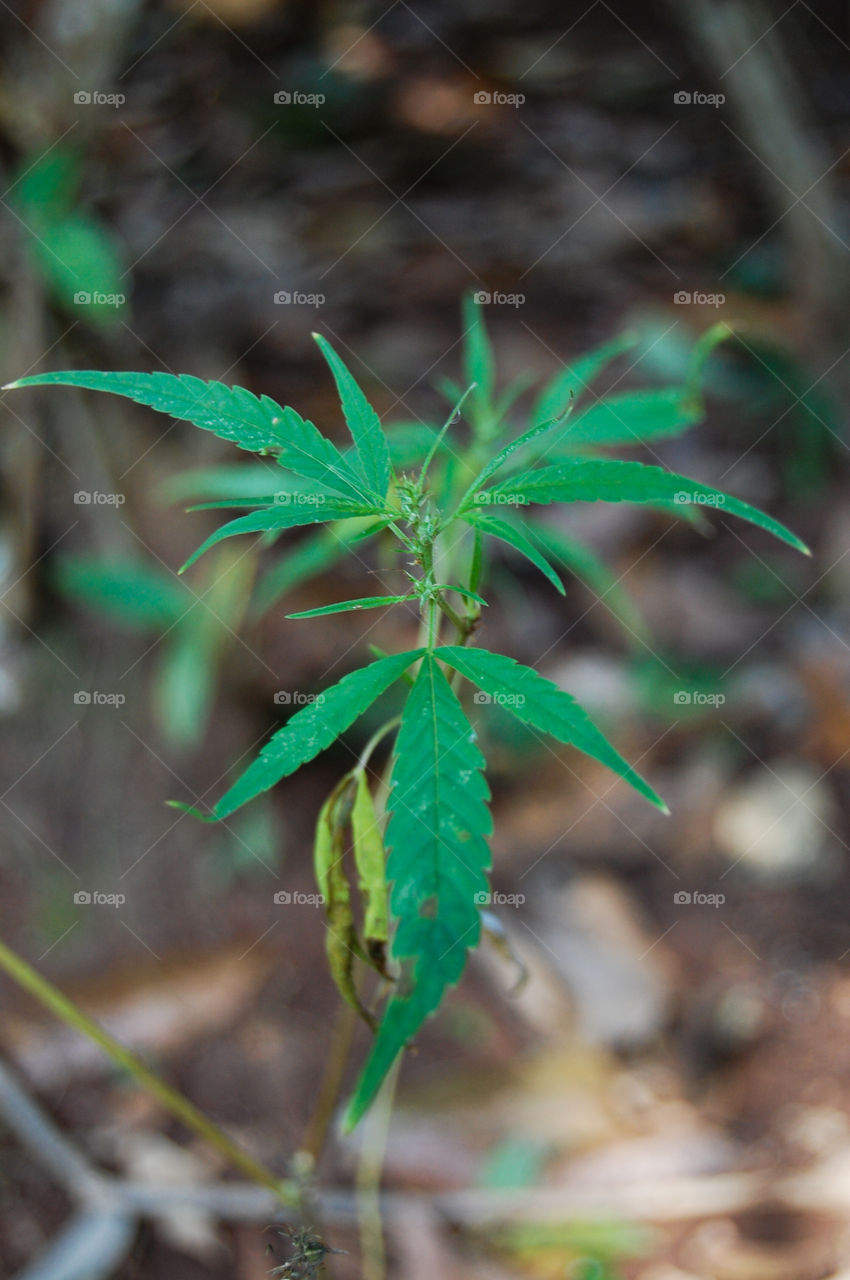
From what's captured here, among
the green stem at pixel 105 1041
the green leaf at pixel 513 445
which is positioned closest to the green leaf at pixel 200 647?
the green stem at pixel 105 1041

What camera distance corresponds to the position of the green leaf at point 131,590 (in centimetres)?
227

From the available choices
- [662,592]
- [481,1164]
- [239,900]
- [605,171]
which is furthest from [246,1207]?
[605,171]

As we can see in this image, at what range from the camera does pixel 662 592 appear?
265cm

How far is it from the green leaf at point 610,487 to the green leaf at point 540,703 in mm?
144

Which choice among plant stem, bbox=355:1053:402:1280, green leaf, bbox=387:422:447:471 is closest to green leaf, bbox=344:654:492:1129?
green leaf, bbox=387:422:447:471

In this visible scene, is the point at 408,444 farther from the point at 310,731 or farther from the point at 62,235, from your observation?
the point at 62,235

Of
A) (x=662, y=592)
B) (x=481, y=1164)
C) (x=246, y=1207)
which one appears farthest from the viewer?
(x=662, y=592)

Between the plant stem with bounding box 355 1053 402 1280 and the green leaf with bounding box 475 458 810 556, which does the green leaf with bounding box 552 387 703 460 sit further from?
the plant stem with bounding box 355 1053 402 1280

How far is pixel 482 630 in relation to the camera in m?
1.51

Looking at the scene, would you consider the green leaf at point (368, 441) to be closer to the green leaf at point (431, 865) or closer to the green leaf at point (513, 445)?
the green leaf at point (513, 445)

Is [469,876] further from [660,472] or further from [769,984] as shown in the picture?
[769,984]

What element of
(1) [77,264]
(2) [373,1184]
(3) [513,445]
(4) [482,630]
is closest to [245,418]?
(3) [513,445]

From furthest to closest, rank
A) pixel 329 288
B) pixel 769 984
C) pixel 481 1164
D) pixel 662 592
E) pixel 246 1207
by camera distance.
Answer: pixel 329 288 < pixel 662 592 < pixel 769 984 < pixel 481 1164 < pixel 246 1207

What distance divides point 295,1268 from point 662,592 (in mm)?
2091
